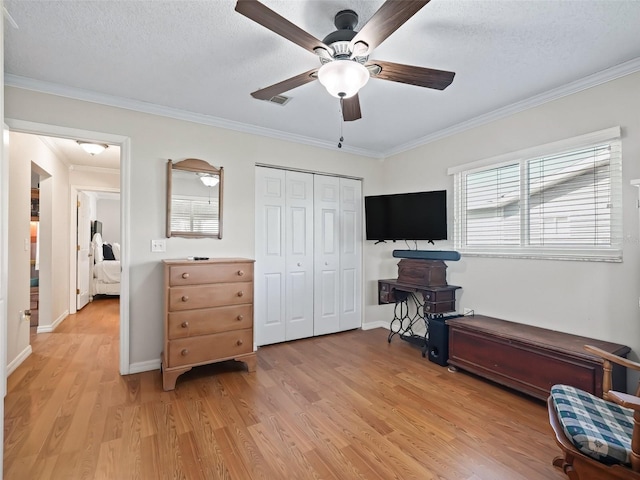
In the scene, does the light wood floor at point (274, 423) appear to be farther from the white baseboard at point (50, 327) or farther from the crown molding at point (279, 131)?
the crown molding at point (279, 131)

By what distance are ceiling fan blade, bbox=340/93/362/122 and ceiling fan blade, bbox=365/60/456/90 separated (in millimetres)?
238

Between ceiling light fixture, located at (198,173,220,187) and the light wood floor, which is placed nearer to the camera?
the light wood floor

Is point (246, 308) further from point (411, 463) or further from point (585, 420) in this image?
point (585, 420)

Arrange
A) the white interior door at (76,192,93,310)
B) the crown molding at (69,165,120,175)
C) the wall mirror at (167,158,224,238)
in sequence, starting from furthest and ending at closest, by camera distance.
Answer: the white interior door at (76,192,93,310), the crown molding at (69,165,120,175), the wall mirror at (167,158,224,238)

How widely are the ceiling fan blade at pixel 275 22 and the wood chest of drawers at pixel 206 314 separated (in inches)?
73.8

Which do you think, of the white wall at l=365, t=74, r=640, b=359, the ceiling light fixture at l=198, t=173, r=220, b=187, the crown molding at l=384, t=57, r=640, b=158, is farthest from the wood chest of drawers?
the crown molding at l=384, t=57, r=640, b=158

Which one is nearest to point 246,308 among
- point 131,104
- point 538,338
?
point 131,104

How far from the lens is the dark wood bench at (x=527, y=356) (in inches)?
86.1

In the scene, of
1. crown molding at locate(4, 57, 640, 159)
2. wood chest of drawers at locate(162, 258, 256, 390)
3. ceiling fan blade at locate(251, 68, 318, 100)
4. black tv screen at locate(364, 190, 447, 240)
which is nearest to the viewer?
ceiling fan blade at locate(251, 68, 318, 100)

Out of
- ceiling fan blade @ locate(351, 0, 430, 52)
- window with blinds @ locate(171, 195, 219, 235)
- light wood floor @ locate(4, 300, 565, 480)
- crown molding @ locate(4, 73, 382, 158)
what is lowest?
light wood floor @ locate(4, 300, 565, 480)

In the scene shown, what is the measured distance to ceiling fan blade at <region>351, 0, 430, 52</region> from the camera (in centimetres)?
135

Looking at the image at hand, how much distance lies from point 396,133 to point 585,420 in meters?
3.09

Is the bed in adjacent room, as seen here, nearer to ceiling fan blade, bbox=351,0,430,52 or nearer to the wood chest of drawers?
the wood chest of drawers

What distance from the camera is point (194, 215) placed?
10.5ft
